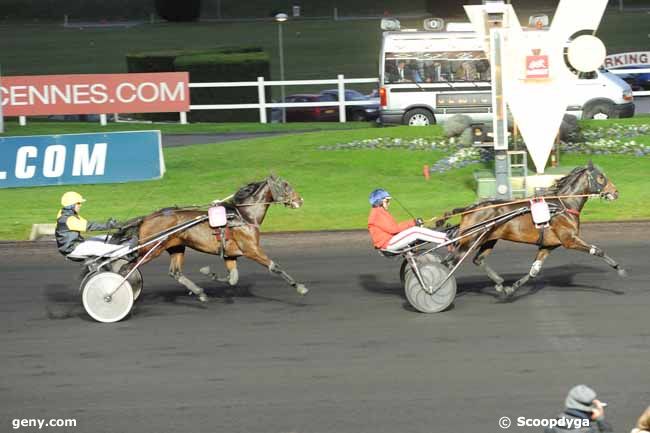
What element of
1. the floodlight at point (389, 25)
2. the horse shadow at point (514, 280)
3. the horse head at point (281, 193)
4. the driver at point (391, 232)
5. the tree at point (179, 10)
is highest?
the tree at point (179, 10)

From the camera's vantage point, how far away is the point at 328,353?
10375 millimetres

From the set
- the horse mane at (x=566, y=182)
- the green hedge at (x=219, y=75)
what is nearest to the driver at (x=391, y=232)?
the horse mane at (x=566, y=182)

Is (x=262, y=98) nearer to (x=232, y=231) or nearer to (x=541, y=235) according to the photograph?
(x=232, y=231)

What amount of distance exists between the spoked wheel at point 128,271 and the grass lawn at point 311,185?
5321 millimetres

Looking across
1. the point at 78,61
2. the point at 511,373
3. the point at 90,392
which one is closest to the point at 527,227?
the point at 511,373

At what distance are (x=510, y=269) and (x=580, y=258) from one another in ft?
4.04

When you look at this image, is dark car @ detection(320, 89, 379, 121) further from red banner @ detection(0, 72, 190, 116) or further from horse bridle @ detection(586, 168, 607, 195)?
horse bridle @ detection(586, 168, 607, 195)

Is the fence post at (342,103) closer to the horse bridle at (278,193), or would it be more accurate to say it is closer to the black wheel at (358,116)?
the black wheel at (358,116)

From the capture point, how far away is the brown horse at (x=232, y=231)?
12.2 metres

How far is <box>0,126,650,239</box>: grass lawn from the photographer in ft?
59.9

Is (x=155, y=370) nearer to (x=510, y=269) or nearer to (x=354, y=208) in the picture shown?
(x=510, y=269)

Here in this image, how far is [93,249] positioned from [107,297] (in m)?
0.53

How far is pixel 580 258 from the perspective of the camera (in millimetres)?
14703

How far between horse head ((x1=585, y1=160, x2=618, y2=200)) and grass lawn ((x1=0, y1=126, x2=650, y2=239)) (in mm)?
5165
